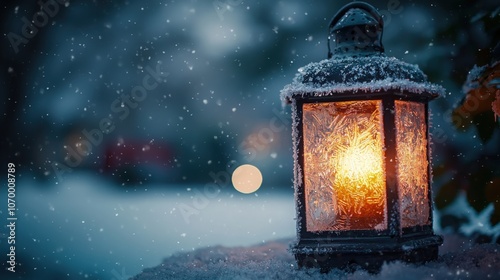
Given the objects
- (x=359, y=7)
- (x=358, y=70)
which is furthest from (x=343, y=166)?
(x=359, y=7)

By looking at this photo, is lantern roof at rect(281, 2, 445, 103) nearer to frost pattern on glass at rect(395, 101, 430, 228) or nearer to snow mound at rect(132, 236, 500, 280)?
frost pattern on glass at rect(395, 101, 430, 228)

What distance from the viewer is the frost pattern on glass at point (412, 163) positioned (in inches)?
153

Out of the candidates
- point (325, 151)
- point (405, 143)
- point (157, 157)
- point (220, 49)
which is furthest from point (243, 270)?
point (157, 157)

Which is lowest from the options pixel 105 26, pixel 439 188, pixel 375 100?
pixel 439 188

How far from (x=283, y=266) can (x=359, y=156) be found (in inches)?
35.4

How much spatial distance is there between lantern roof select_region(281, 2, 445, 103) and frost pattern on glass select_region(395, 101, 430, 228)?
144 millimetres

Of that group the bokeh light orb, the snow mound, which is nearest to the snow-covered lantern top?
the snow mound

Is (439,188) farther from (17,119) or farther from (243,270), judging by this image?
(17,119)

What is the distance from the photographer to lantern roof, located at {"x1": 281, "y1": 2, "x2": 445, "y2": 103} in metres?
3.83

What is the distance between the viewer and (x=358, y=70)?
12.7ft

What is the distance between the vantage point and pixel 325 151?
13.1 feet

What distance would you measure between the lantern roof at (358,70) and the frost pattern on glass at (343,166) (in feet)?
0.48

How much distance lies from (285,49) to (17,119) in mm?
3374

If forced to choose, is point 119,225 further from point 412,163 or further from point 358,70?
point 358,70
